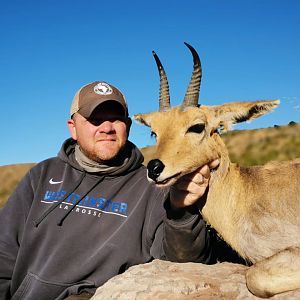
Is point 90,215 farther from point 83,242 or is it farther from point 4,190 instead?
point 4,190

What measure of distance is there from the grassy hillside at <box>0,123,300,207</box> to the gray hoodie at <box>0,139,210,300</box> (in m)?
19.4

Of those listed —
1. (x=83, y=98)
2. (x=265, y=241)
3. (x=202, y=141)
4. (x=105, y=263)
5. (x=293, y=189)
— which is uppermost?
(x=83, y=98)

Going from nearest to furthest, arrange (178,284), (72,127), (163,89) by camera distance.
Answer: (178,284) → (163,89) → (72,127)

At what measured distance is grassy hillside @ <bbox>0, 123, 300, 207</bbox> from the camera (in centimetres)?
2920

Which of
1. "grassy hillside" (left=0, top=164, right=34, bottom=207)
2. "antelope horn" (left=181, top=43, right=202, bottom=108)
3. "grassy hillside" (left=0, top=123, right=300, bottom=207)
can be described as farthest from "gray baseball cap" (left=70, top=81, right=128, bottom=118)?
"grassy hillside" (left=0, top=164, right=34, bottom=207)

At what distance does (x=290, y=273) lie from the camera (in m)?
6.20

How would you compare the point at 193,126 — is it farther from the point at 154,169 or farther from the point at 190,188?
the point at 154,169

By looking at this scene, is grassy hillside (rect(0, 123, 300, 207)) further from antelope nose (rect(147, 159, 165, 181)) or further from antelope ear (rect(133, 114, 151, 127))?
antelope nose (rect(147, 159, 165, 181))

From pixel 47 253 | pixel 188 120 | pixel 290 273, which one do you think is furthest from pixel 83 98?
pixel 290 273

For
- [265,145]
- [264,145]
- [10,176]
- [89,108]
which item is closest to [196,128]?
[89,108]

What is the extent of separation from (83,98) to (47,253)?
8.65ft

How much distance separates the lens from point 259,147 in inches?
1324

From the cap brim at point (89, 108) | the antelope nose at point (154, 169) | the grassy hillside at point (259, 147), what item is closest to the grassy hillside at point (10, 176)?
the grassy hillside at point (259, 147)

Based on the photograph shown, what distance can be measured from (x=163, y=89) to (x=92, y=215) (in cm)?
242
